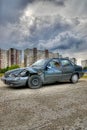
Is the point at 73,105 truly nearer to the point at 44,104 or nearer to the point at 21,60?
the point at 44,104

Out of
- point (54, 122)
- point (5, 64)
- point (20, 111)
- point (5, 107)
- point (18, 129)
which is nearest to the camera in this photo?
point (18, 129)

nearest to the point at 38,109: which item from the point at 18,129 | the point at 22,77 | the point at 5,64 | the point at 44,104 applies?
the point at 44,104

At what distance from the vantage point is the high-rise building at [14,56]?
1433 inches

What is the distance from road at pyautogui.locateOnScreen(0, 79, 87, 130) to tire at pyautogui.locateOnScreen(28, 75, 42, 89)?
1.90 meters

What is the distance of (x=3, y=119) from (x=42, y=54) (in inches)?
1357

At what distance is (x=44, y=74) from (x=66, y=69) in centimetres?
149

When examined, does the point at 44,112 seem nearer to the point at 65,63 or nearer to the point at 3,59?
the point at 65,63

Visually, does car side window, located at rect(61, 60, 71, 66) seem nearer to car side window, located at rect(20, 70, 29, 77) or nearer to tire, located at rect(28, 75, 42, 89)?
tire, located at rect(28, 75, 42, 89)

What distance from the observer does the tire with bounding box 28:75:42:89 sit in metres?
8.53

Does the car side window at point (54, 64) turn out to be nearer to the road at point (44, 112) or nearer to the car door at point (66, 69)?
the car door at point (66, 69)

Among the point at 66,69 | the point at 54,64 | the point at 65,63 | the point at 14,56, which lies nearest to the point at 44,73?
the point at 54,64

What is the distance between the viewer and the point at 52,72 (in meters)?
9.16

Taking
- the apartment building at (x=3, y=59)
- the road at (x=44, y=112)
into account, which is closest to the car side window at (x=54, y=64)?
the road at (x=44, y=112)

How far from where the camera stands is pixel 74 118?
4.55 metres
